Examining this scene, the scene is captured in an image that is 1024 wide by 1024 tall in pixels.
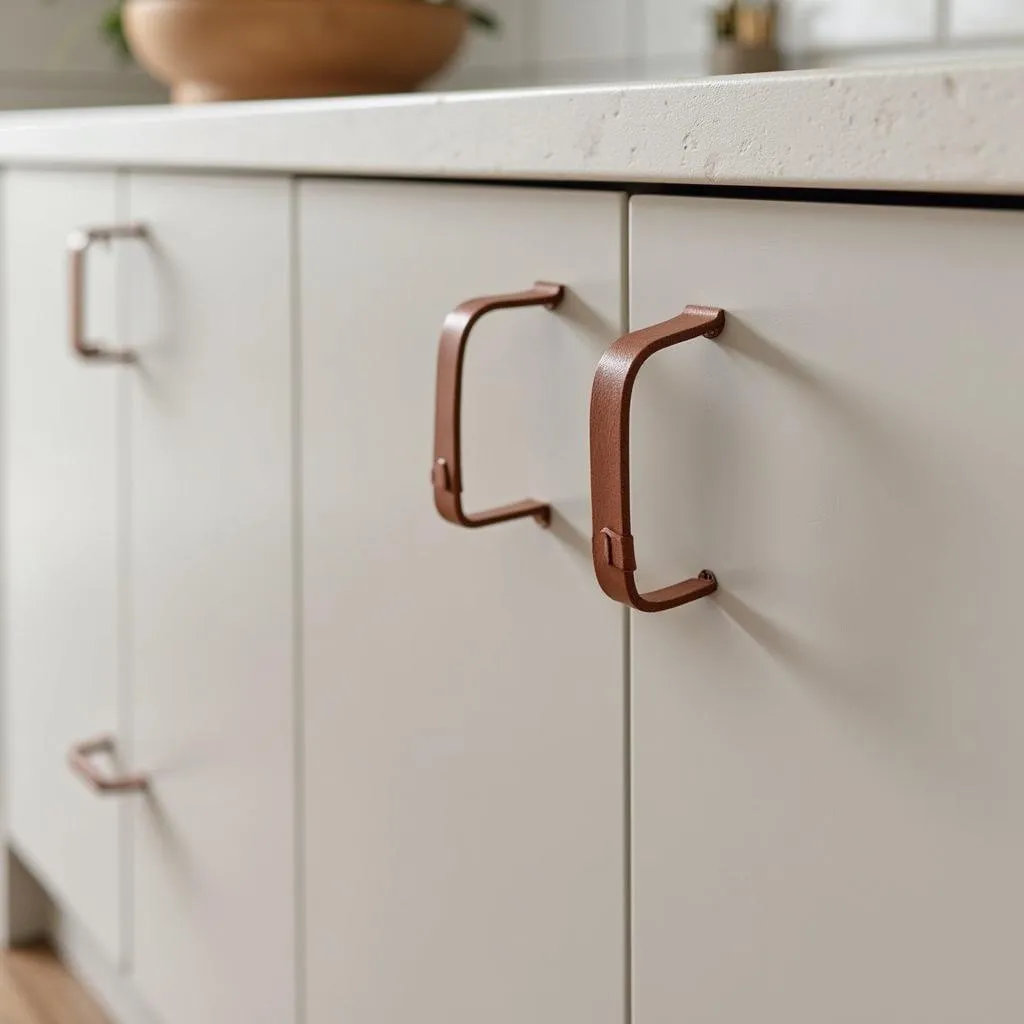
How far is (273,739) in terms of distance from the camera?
90 centimetres

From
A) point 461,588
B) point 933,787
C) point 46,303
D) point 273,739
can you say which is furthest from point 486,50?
point 933,787

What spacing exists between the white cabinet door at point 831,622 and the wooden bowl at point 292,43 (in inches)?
22.6

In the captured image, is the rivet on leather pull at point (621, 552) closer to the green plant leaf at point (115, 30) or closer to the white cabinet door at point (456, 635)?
the white cabinet door at point (456, 635)

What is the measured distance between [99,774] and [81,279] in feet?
1.17

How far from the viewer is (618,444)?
518 millimetres

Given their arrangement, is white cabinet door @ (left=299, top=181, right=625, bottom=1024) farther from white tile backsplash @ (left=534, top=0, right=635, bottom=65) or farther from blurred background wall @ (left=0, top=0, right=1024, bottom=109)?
white tile backsplash @ (left=534, top=0, right=635, bottom=65)

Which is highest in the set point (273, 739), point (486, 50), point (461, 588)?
point (486, 50)

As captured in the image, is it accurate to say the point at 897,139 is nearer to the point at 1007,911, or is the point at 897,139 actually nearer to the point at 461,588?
the point at 1007,911

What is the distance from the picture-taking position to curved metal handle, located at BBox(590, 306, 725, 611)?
51 centimetres

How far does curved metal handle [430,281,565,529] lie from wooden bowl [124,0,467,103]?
52 centimetres

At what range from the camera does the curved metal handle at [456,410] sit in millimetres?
608

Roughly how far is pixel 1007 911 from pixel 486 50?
1413 millimetres

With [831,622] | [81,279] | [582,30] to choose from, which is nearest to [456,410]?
[831,622]

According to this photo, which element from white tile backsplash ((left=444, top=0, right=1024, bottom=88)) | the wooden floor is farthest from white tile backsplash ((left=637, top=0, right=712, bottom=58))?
the wooden floor
